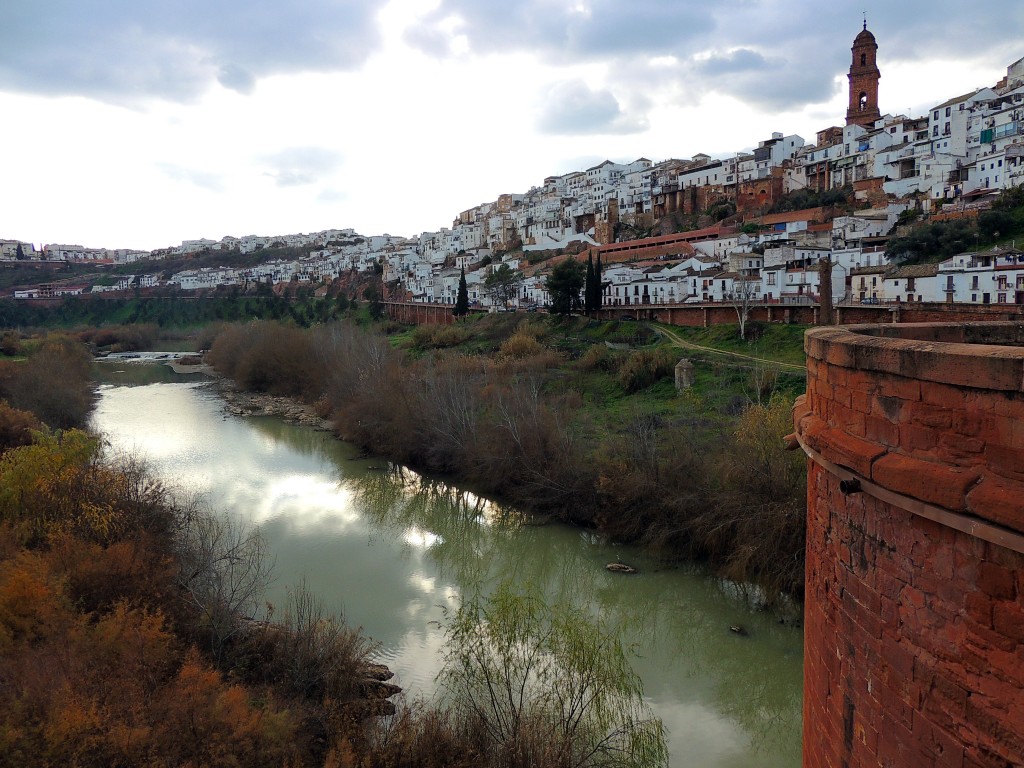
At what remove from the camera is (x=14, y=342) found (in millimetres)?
41719

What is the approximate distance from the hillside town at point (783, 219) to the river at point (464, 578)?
18036 millimetres

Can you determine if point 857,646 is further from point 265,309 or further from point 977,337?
point 265,309

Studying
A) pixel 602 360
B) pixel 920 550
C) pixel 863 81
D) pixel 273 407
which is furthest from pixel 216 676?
pixel 863 81

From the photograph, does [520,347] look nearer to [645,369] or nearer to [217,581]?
[645,369]

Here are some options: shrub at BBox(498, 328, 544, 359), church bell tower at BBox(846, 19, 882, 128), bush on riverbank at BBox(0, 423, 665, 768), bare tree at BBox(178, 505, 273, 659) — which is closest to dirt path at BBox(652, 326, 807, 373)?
shrub at BBox(498, 328, 544, 359)

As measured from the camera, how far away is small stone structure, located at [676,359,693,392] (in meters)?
23.5

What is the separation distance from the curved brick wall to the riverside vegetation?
541cm

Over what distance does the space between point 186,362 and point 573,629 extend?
1947 inches

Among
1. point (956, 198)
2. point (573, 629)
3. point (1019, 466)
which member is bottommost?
point (573, 629)

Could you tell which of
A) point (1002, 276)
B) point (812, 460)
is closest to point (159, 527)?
point (812, 460)

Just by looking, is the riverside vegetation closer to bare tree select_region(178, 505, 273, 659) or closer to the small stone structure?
bare tree select_region(178, 505, 273, 659)

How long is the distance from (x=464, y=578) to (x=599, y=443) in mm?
5739

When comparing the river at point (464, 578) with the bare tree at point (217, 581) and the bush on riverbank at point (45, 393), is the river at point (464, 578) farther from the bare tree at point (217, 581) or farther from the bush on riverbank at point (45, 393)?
the bush on riverbank at point (45, 393)

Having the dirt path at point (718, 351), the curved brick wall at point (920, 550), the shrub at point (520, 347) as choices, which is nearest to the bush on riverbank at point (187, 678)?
the curved brick wall at point (920, 550)
